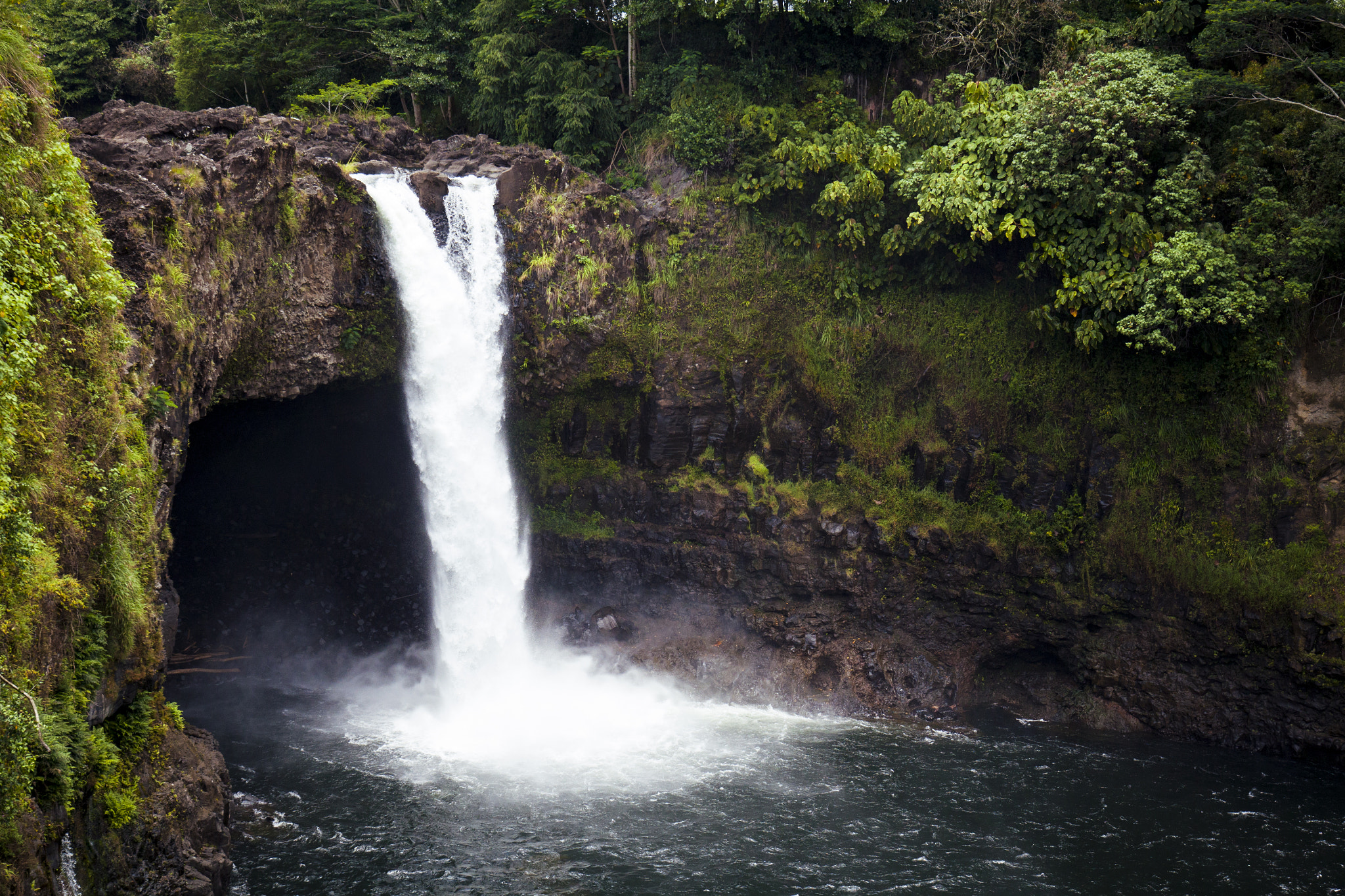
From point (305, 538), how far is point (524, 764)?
7979mm

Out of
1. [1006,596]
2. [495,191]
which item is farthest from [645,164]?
[1006,596]

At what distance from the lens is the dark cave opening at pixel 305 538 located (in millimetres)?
17500

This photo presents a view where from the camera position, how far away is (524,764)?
14000 millimetres

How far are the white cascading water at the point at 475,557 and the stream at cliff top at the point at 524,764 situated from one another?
51 mm

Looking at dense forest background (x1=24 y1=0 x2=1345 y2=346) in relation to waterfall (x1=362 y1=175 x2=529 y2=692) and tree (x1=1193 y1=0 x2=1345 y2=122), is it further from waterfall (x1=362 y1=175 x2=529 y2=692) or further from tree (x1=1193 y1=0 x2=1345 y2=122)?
waterfall (x1=362 y1=175 x2=529 y2=692)

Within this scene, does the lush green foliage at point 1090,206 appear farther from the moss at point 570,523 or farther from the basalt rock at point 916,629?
the moss at point 570,523

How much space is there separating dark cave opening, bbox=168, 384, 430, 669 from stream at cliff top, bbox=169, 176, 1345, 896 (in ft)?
0.26

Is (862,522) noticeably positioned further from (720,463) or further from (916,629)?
(720,463)

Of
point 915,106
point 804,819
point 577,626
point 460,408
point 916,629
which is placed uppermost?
point 915,106

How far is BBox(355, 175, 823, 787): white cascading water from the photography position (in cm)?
1580

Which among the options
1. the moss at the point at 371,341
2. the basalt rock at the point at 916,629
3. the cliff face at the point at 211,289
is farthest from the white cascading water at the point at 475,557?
the basalt rock at the point at 916,629

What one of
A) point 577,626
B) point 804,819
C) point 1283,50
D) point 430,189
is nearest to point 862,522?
point 577,626

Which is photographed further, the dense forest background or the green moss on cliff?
the dense forest background

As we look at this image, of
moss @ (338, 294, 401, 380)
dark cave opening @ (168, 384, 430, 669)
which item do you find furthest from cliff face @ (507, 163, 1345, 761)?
dark cave opening @ (168, 384, 430, 669)
